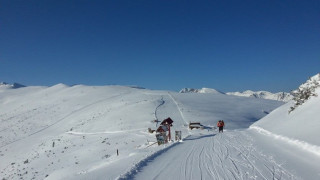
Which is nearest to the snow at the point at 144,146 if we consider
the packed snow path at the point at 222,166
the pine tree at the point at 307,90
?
the packed snow path at the point at 222,166

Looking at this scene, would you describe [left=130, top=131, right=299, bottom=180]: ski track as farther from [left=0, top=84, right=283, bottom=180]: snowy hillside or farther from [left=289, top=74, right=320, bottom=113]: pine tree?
[left=289, top=74, right=320, bottom=113]: pine tree

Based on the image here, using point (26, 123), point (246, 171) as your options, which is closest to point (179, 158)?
point (246, 171)

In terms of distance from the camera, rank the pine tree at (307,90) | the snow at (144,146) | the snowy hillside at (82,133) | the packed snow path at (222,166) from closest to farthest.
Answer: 1. the packed snow path at (222,166)
2. the snow at (144,146)
3. the pine tree at (307,90)
4. the snowy hillside at (82,133)

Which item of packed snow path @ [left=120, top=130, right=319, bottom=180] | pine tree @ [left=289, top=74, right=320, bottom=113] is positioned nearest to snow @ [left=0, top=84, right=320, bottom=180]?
packed snow path @ [left=120, top=130, right=319, bottom=180]

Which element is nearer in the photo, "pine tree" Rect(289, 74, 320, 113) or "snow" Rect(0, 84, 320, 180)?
"snow" Rect(0, 84, 320, 180)

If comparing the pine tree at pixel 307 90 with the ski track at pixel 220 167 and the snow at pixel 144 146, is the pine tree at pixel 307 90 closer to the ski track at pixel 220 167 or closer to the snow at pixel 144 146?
the snow at pixel 144 146

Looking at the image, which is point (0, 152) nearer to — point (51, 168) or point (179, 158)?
point (51, 168)

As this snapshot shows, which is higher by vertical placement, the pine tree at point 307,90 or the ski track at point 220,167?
the pine tree at point 307,90

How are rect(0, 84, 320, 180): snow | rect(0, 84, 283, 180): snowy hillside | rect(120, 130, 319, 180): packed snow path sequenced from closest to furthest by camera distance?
1. rect(120, 130, 319, 180): packed snow path
2. rect(0, 84, 320, 180): snow
3. rect(0, 84, 283, 180): snowy hillside

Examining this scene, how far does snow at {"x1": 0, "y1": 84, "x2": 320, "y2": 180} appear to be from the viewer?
12.4m

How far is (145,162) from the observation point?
1470 centimetres

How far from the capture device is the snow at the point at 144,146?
12391 mm

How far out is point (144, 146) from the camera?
91.9 ft

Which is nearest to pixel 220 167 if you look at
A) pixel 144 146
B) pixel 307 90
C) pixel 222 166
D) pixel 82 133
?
pixel 222 166
